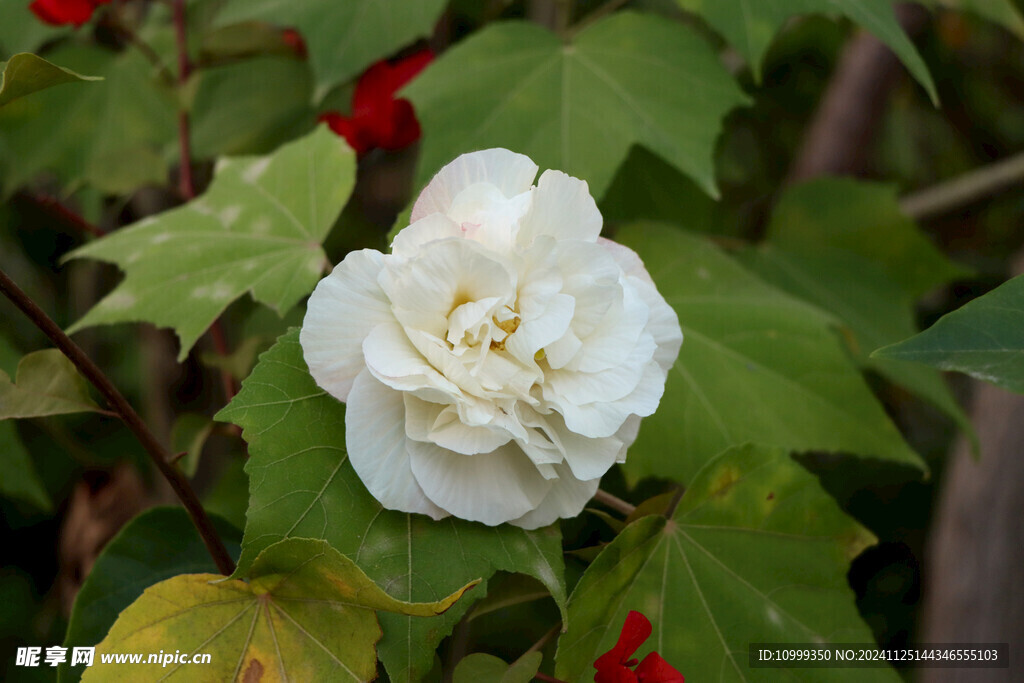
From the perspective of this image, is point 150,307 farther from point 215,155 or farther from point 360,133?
point 215,155

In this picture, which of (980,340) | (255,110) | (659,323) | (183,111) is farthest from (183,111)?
(980,340)

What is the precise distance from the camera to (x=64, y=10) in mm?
799

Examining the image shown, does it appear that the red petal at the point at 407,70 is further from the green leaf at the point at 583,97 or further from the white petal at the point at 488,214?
the white petal at the point at 488,214

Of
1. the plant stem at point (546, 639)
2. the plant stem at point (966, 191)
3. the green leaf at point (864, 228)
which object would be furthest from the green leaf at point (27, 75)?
the plant stem at point (966, 191)

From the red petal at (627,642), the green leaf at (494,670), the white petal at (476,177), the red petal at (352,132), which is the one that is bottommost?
the red petal at (627,642)

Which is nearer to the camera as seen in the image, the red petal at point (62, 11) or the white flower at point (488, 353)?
the white flower at point (488, 353)

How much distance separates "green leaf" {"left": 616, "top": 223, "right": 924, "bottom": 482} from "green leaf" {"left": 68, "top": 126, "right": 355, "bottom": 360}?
11.9 inches

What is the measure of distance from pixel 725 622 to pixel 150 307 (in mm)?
494

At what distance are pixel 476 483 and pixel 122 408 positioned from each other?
0.24 metres

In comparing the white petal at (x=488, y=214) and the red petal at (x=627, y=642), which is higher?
the white petal at (x=488, y=214)

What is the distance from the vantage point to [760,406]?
682 mm

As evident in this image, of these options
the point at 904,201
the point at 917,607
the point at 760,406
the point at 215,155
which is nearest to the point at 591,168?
the point at 760,406

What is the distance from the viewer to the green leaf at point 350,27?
78cm

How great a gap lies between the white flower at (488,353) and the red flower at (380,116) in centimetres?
40
